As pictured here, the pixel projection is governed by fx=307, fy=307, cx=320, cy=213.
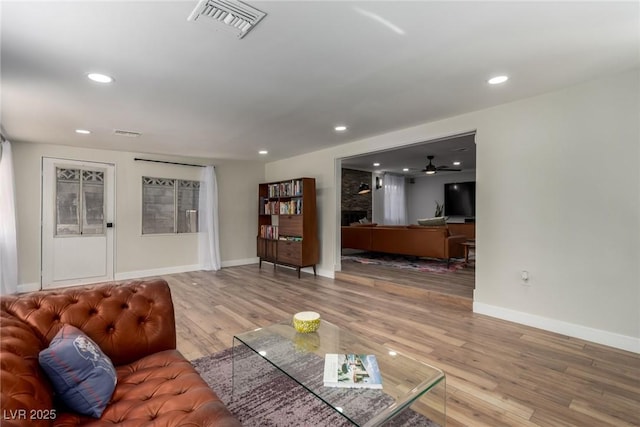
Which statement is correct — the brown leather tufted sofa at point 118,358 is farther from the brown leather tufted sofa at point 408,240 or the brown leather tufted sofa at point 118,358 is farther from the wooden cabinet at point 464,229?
the wooden cabinet at point 464,229

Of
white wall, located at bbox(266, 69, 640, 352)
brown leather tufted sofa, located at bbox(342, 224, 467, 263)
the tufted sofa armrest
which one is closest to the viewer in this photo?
the tufted sofa armrest

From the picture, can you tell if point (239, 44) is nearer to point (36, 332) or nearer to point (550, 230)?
point (36, 332)

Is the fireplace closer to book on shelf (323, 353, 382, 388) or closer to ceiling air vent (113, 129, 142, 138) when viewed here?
ceiling air vent (113, 129, 142, 138)

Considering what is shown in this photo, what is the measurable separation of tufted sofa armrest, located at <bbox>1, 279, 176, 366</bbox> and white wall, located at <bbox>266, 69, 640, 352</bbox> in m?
3.32

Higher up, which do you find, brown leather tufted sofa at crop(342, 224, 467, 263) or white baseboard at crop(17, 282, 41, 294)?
brown leather tufted sofa at crop(342, 224, 467, 263)

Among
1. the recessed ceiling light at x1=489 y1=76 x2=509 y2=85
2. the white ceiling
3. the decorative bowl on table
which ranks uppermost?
the recessed ceiling light at x1=489 y1=76 x2=509 y2=85

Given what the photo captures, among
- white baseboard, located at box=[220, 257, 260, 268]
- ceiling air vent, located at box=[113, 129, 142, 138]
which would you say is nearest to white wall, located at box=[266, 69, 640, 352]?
ceiling air vent, located at box=[113, 129, 142, 138]

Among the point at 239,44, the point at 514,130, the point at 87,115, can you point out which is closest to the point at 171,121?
the point at 87,115

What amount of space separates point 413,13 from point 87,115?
371cm

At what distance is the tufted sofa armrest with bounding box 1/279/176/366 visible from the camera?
4.90ft

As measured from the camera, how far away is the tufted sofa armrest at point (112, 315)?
1.49 meters

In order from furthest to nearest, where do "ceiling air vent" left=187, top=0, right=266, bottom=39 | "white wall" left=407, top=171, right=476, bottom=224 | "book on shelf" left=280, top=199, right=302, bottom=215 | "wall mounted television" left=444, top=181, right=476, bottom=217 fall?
"white wall" left=407, top=171, right=476, bottom=224 → "wall mounted television" left=444, top=181, right=476, bottom=217 → "book on shelf" left=280, top=199, right=302, bottom=215 → "ceiling air vent" left=187, top=0, right=266, bottom=39

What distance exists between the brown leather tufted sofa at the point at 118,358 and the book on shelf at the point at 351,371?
22.5 inches

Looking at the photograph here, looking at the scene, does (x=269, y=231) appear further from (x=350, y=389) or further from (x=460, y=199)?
(x=460, y=199)
